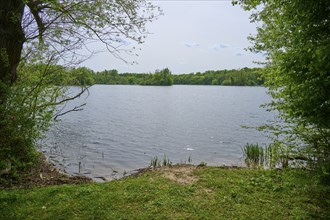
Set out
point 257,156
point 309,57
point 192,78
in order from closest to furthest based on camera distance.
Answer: point 309,57 → point 257,156 → point 192,78

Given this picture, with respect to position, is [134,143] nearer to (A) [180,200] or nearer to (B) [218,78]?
(A) [180,200]

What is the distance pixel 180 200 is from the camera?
561 cm

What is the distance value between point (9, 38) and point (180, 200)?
5162 mm

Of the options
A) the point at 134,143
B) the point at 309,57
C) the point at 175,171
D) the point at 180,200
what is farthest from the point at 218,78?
the point at 309,57

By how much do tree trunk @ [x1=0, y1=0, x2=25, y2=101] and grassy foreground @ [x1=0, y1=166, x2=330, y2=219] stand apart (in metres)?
2.49

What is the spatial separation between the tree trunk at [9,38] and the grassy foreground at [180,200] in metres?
2.49

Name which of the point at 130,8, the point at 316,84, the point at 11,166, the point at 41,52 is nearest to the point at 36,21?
the point at 41,52

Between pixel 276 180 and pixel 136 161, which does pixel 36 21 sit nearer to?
pixel 276 180

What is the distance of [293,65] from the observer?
14.2 ft

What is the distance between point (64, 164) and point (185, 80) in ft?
431

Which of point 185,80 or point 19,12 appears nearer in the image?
point 19,12

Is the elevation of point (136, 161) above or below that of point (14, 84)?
below

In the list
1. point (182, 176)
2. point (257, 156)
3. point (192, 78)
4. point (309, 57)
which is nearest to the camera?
point (309, 57)

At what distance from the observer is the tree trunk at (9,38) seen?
5.67m
